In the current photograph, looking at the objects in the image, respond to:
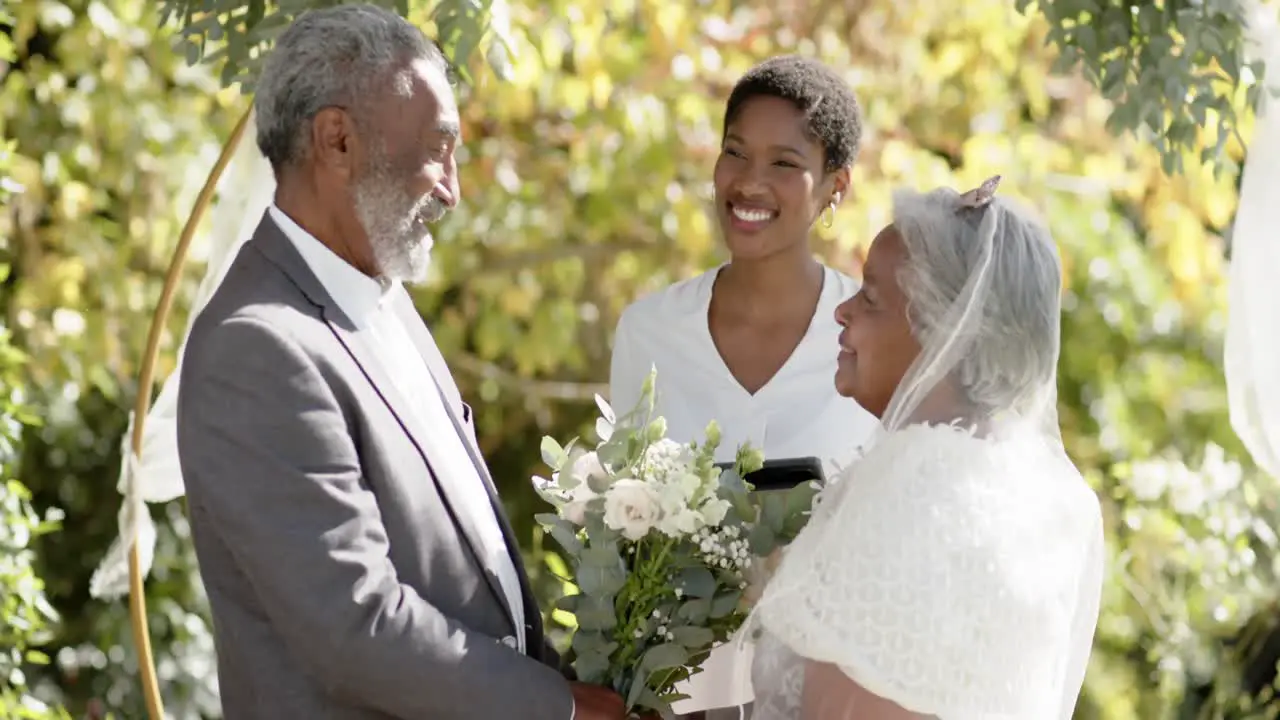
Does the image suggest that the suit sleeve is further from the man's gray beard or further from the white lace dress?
the white lace dress

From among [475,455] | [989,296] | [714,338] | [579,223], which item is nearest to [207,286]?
→ [714,338]

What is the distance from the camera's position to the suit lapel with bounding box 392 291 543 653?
3.02 m

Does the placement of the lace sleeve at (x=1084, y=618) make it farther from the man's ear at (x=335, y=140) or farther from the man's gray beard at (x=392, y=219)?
the man's ear at (x=335, y=140)

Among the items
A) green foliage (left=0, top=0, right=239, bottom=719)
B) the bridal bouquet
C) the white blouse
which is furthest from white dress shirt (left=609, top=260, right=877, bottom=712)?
green foliage (left=0, top=0, right=239, bottom=719)

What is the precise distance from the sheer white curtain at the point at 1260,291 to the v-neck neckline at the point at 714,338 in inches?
34.2

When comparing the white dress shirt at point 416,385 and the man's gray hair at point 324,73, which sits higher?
the man's gray hair at point 324,73

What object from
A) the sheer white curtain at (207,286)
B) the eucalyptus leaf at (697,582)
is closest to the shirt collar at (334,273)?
the eucalyptus leaf at (697,582)

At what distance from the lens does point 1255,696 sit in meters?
6.66

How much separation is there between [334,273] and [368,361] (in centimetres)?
17

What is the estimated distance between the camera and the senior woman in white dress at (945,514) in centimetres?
261

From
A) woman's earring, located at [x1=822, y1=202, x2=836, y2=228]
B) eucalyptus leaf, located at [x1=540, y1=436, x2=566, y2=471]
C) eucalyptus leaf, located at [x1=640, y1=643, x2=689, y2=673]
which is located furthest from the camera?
woman's earring, located at [x1=822, y1=202, x2=836, y2=228]

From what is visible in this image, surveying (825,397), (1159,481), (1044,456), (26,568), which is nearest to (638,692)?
(1044,456)

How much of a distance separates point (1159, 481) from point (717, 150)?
206 cm

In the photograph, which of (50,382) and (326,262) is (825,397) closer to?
(326,262)
